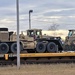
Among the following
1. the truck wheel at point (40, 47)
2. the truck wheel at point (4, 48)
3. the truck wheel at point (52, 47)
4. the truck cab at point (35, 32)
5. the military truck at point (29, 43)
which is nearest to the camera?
the truck wheel at point (4, 48)

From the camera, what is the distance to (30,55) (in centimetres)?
2494

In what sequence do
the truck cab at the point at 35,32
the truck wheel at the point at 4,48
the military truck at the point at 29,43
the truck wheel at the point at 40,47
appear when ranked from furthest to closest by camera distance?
the truck cab at the point at 35,32
the truck wheel at the point at 40,47
the military truck at the point at 29,43
the truck wheel at the point at 4,48

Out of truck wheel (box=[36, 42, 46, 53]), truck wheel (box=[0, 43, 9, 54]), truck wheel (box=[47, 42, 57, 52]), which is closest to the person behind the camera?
truck wheel (box=[0, 43, 9, 54])

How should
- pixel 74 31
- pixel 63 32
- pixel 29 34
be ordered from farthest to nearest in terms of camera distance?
1. pixel 63 32
2. pixel 74 31
3. pixel 29 34

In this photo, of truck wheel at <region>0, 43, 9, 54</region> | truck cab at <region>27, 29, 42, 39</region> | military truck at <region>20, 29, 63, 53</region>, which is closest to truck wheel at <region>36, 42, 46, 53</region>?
military truck at <region>20, 29, 63, 53</region>

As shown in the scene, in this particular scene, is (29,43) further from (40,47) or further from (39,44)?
(40,47)

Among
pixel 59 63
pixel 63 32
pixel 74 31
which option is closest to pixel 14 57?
pixel 59 63

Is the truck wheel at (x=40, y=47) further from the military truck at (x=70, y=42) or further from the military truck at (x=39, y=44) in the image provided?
the military truck at (x=70, y=42)

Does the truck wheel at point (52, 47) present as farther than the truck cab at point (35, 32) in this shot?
No

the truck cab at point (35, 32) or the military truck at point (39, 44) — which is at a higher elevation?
the truck cab at point (35, 32)

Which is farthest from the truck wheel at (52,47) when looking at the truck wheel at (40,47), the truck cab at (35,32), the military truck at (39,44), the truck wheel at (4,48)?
the truck wheel at (4,48)

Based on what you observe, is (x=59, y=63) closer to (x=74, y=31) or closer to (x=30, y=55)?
(x=30, y=55)

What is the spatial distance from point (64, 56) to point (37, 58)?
Result: 223 cm

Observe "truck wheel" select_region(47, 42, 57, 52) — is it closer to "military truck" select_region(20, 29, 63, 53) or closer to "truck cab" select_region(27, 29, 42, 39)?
"military truck" select_region(20, 29, 63, 53)
